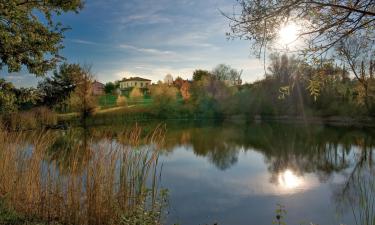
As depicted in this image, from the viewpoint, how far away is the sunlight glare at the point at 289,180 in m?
10.7

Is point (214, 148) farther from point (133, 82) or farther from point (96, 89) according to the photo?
point (133, 82)

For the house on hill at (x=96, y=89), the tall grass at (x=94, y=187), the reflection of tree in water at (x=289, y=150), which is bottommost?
the reflection of tree in water at (x=289, y=150)

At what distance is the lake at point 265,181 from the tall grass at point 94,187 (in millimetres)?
611

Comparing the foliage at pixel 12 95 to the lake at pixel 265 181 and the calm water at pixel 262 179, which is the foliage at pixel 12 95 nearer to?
the lake at pixel 265 181

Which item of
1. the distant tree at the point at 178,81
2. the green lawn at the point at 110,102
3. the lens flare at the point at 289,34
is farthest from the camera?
the distant tree at the point at 178,81

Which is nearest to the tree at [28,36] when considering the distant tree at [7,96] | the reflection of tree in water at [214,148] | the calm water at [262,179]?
the distant tree at [7,96]

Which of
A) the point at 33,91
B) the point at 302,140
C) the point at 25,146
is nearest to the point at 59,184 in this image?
the point at 25,146

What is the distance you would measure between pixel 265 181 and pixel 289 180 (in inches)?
36.3

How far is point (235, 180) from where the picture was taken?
11641 mm

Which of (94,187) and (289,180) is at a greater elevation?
(94,187)

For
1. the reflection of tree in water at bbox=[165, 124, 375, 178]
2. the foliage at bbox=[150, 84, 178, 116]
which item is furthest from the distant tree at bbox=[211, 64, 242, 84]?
the reflection of tree in water at bbox=[165, 124, 375, 178]

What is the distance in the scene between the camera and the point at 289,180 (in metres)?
11.5

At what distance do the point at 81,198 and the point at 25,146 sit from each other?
6.37ft

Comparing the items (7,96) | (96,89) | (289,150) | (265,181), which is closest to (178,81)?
(96,89)
